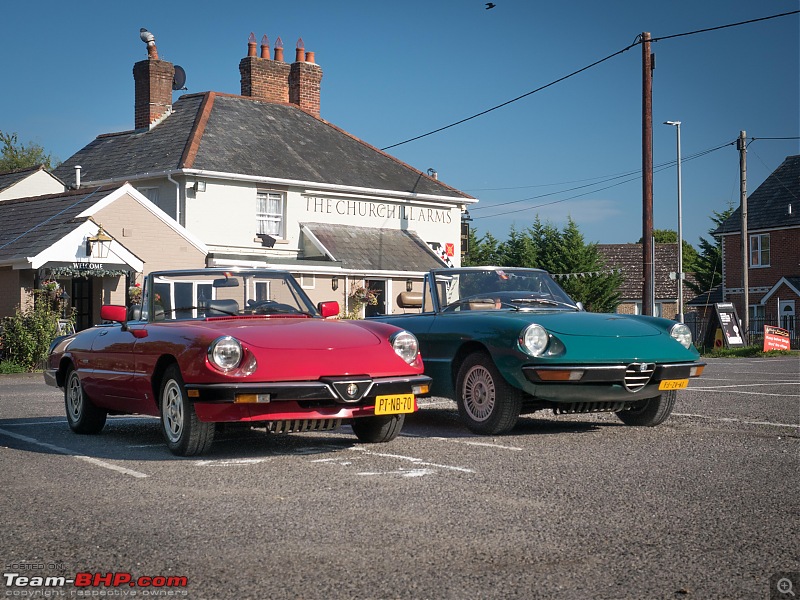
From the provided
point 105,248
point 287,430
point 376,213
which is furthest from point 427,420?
point 376,213

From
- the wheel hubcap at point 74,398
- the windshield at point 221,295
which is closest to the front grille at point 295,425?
the windshield at point 221,295

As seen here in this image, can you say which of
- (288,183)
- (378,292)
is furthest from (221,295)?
(378,292)

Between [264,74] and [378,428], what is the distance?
1317 inches

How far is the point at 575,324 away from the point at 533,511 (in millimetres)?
3726

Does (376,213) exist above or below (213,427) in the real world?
above

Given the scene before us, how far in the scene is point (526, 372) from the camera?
8.51 metres

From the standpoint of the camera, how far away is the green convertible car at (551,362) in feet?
28.2

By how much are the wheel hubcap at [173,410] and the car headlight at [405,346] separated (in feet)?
5.49

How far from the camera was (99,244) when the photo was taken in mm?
24656

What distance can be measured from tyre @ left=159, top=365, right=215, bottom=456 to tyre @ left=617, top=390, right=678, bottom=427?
396 centimetres

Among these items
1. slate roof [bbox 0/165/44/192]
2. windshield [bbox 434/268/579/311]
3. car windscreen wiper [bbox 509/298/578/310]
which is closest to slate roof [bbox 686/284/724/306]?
slate roof [bbox 0/165/44/192]

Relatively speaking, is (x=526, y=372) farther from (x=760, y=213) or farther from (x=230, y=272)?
(x=760, y=213)

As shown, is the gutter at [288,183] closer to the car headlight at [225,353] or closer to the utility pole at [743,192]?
the utility pole at [743,192]

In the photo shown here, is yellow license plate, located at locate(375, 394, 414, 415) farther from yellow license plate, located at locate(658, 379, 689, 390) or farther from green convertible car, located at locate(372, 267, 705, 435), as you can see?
yellow license plate, located at locate(658, 379, 689, 390)
